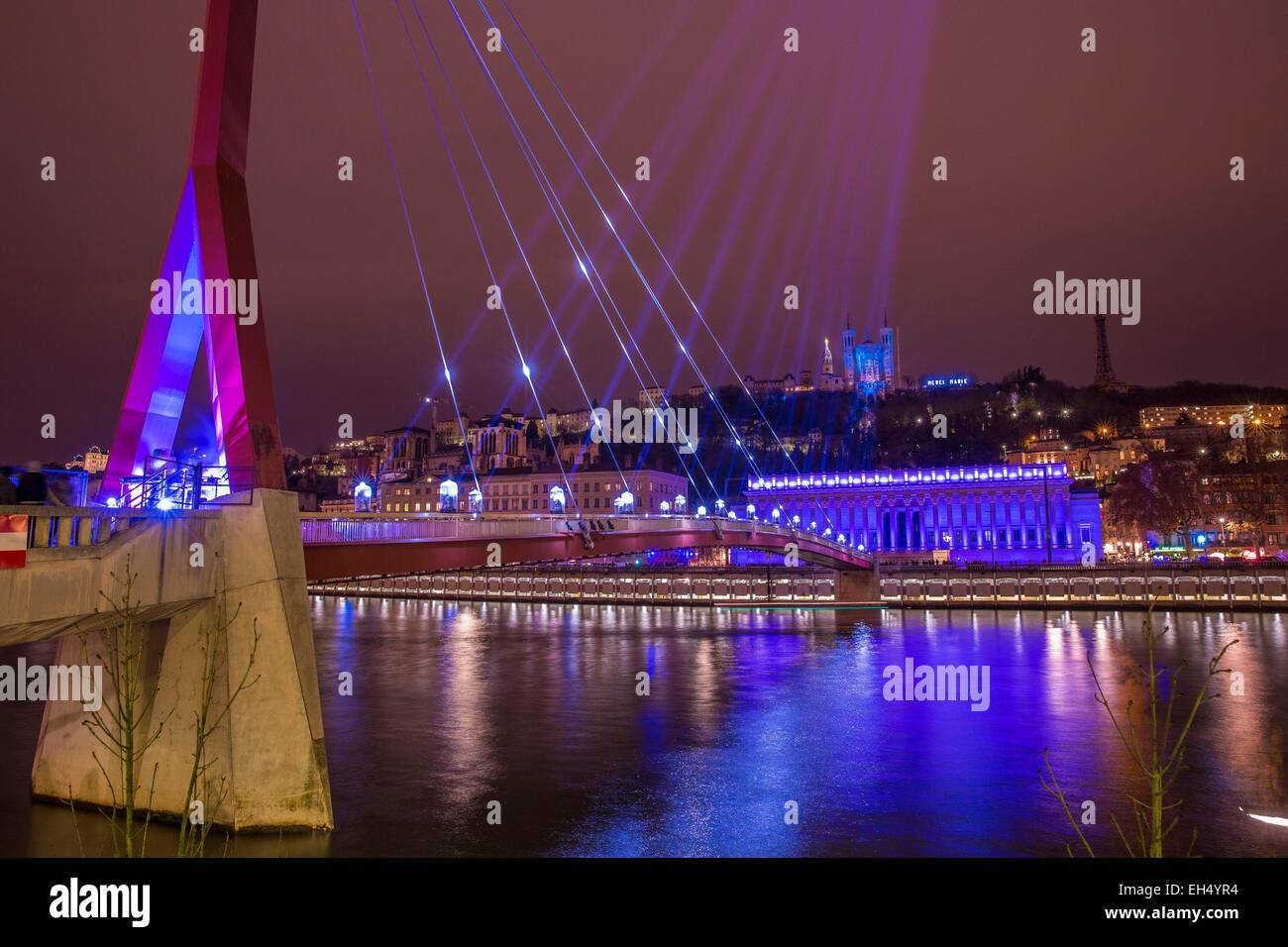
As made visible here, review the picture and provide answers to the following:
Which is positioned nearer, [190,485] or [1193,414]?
[190,485]

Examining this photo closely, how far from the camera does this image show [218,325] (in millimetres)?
14547

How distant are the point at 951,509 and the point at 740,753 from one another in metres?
96.1

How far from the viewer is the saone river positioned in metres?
15.3

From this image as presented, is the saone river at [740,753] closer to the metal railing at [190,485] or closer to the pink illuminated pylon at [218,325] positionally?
the metal railing at [190,485]

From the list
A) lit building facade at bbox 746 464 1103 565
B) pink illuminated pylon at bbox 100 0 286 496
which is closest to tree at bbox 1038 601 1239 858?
pink illuminated pylon at bbox 100 0 286 496

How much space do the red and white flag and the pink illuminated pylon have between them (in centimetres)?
311

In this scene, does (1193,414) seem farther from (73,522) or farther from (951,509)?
(73,522)

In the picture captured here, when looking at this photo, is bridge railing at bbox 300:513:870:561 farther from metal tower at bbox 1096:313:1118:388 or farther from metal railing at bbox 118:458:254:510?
metal tower at bbox 1096:313:1118:388

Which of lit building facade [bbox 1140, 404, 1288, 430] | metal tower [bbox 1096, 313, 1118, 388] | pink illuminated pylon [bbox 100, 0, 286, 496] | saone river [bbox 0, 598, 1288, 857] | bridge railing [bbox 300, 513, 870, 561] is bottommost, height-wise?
saone river [bbox 0, 598, 1288, 857]

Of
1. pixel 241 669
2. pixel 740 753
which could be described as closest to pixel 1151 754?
pixel 740 753

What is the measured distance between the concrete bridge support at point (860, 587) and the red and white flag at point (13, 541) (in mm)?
52038

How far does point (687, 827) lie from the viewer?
16.0m
